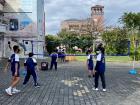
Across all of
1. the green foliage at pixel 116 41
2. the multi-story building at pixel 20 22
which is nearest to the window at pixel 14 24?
the multi-story building at pixel 20 22

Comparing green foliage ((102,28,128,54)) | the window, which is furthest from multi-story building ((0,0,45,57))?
green foliage ((102,28,128,54))

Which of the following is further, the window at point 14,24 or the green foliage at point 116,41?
the green foliage at point 116,41

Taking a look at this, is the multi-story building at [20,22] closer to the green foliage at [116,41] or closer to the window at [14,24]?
the window at [14,24]

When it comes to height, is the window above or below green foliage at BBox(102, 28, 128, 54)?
above

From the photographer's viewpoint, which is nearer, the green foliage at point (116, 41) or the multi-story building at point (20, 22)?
the multi-story building at point (20, 22)

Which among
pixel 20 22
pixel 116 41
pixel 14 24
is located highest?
pixel 20 22

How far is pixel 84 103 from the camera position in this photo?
1275cm

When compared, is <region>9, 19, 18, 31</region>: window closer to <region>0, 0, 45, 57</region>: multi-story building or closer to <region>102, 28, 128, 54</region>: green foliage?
Answer: <region>0, 0, 45, 57</region>: multi-story building

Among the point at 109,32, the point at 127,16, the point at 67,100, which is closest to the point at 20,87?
the point at 67,100

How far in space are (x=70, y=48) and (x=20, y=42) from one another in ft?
47.5

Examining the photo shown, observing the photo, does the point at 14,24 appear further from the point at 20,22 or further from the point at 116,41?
the point at 116,41

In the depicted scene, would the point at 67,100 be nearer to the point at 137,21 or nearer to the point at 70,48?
the point at 70,48

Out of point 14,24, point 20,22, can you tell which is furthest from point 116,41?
point 14,24

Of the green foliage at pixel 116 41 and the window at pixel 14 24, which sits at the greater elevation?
the window at pixel 14 24
